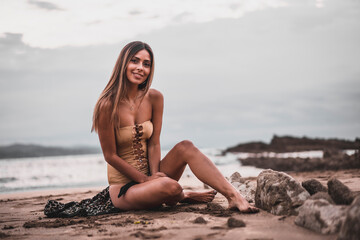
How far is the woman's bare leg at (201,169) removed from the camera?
3211 millimetres

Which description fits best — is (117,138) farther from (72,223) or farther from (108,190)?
(72,223)

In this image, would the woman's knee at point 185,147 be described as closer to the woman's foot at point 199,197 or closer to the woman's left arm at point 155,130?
the woman's left arm at point 155,130

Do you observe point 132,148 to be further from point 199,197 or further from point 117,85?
point 199,197

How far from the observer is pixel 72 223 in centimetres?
312

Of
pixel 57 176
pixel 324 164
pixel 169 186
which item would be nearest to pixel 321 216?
pixel 169 186

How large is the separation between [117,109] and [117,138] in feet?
1.06

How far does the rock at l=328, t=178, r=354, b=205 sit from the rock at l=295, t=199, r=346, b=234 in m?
0.29

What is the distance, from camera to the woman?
10.9 feet

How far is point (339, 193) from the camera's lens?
262cm

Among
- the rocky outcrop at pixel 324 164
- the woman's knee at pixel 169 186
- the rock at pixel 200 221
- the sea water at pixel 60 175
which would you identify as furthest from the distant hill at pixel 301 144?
the rock at pixel 200 221

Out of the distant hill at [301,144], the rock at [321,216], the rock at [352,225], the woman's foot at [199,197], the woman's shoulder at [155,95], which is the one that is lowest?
the distant hill at [301,144]

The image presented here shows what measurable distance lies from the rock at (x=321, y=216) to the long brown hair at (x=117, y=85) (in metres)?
2.05

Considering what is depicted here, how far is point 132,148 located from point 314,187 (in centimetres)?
194

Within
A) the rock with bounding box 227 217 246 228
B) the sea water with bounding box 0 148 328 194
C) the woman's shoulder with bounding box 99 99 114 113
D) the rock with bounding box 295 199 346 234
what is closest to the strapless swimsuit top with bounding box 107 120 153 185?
the woman's shoulder with bounding box 99 99 114 113
